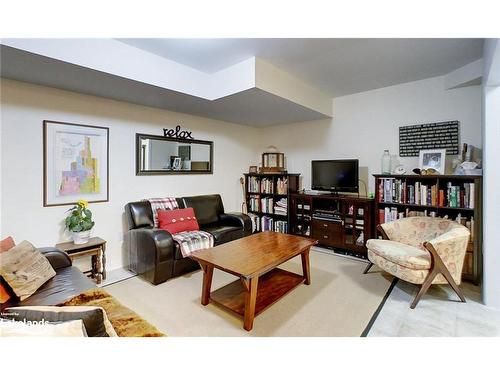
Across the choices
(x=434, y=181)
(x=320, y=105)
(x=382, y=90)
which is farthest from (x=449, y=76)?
(x=320, y=105)

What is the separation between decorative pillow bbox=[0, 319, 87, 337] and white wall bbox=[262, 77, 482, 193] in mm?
3822

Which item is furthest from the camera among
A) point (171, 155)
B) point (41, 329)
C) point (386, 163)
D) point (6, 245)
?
point (171, 155)

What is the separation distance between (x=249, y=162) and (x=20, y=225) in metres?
3.51

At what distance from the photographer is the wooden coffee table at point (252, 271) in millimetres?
1846

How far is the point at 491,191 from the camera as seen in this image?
2.13 meters

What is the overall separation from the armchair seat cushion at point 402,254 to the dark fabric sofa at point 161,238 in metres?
1.77

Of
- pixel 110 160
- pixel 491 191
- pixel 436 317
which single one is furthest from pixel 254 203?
pixel 491 191

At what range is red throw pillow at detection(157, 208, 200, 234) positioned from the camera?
3064 millimetres

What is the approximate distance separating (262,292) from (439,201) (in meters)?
2.33

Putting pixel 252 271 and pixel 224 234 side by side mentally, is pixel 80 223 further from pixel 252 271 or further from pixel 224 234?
pixel 252 271

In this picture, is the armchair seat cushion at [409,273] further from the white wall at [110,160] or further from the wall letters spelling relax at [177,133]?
the wall letters spelling relax at [177,133]
